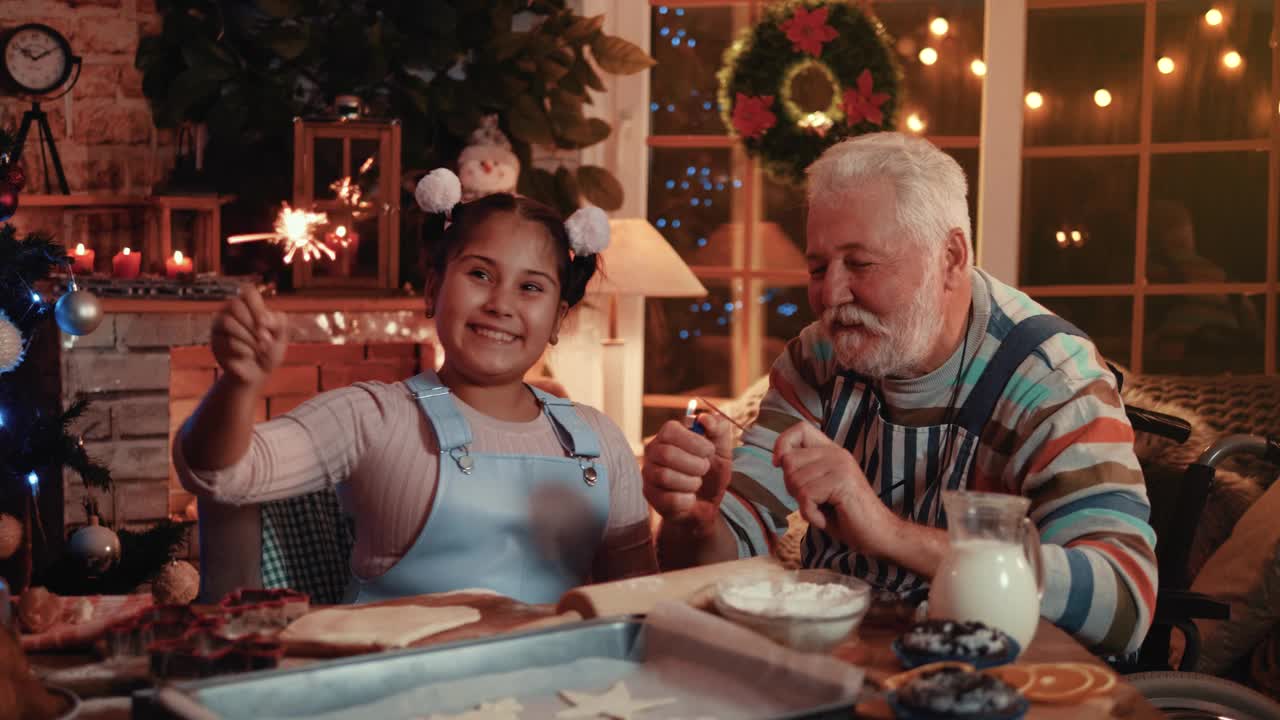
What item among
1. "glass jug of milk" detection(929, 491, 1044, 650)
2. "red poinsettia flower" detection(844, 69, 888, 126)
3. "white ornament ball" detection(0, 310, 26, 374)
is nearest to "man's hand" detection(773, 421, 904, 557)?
"glass jug of milk" detection(929, 491, 1044, 650)

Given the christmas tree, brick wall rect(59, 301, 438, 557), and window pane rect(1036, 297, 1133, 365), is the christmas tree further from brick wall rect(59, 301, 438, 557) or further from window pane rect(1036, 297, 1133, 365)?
window pane rect(1036, 297, 1133, 365)

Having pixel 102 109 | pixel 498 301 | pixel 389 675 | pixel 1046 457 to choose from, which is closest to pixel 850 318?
pixel 1046 457

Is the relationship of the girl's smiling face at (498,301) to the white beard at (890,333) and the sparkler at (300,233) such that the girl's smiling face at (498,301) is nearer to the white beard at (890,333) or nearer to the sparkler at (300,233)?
the white beard at (890,333)

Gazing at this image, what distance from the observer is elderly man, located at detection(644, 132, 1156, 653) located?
1.56 metres

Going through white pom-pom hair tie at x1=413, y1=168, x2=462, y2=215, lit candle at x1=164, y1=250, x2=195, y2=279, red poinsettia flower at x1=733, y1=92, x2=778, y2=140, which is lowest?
lit candle at x1=164, y1=250, x2=195, y2=279

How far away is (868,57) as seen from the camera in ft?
12.7

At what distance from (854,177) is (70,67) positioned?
2728 mm

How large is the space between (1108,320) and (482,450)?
110 inches

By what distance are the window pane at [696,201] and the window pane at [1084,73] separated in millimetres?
952

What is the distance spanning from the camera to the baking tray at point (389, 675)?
37.4 inches

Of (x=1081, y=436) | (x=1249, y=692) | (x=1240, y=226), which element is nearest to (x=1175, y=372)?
(x=1240, y=226)

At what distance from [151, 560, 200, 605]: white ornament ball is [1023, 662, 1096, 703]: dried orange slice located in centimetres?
199

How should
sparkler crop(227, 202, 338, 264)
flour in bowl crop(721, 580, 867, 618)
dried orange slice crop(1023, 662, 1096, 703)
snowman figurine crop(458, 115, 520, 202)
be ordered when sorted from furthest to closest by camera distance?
snowman figurine crop(458, 115, 520, 202) < sparkler crop(227, 202, 338, 264) < flour in bowl crop(721, 580, 867, 618) < dried orange slice crop(1023, 662, 1096, 703)

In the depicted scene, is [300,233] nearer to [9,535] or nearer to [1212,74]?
[9,535]
